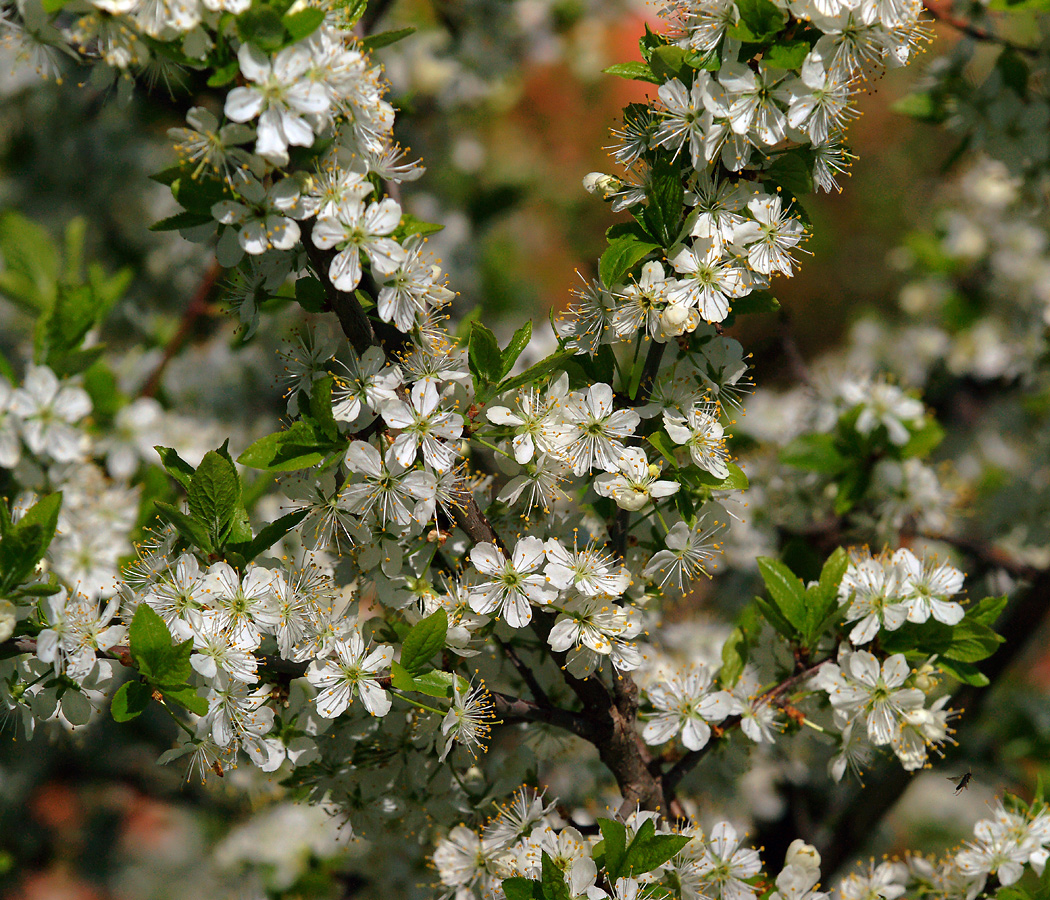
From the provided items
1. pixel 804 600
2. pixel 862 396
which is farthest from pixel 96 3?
pixel 862 396

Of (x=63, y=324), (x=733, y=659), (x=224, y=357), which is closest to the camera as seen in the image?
(x=733, y=659)

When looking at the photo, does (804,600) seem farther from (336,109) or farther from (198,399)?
(198,399)

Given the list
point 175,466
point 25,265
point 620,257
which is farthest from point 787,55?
point 25,265

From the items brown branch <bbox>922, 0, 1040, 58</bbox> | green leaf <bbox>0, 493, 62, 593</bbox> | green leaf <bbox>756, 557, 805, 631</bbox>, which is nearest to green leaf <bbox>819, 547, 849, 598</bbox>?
green leaf <bbox>756, 557, 805, 631</bbox>

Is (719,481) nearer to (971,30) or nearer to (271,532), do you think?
(271,532)

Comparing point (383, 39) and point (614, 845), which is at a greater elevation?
point (383, 39)

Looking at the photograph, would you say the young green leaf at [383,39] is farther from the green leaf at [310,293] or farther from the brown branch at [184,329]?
the brown branch at [184,329]

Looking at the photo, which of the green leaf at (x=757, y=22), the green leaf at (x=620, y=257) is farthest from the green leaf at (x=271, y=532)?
the green leaf at (x=757, y=22)
